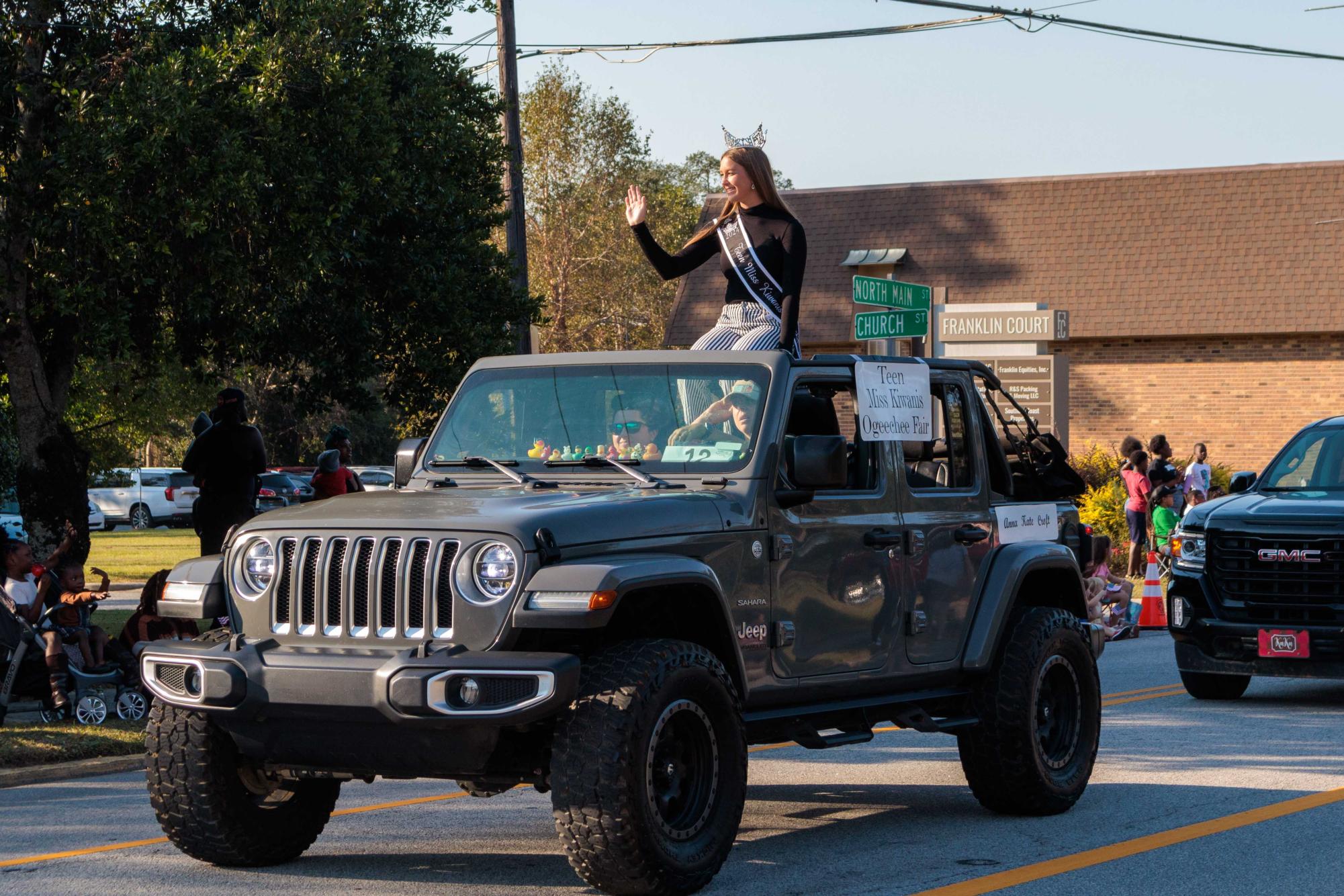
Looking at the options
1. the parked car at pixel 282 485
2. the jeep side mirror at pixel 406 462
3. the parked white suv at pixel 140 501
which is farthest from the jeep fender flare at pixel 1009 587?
the parked white suv at pixel 140 501

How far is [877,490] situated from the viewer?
753cm

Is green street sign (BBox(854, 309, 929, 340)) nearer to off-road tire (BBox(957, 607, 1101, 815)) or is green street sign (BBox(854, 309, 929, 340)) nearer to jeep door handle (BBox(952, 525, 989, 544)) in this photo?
off-road tire (BBox(957, 607, 1101, 815))

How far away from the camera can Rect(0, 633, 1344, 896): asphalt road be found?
21.9 feet

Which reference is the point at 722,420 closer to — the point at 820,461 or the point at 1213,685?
the point at 820,461

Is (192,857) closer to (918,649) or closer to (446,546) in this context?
(446,546)

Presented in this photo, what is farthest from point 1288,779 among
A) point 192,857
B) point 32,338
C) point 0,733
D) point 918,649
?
point 32,338

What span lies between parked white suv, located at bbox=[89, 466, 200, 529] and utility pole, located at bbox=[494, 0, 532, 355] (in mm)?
33412

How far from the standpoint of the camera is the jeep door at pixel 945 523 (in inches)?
300

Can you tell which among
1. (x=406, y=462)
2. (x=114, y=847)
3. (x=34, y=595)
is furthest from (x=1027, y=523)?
(x=34, y=595)

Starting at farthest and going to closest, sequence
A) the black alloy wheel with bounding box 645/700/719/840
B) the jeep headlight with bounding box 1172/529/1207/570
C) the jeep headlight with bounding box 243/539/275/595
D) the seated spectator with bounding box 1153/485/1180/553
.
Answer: the seated spectator with bounding box 1153/485/1180/553 < the jeep headlight with bounding box 1172/529/1207/570 < the jeep headlight with bounding box 243/539/275/595 < the black alloy wheel with bounding box 645/700/719/840

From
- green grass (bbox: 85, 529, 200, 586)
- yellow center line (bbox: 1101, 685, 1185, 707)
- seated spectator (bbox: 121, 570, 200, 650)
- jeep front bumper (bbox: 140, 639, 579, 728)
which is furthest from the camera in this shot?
green grass (bbox: 85, 529, 200, 586)

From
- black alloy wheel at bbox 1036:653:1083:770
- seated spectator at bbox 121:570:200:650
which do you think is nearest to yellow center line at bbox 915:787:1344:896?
black alloy wheel at bbox 1036:653:1083:770

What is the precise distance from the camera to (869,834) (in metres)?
7.65

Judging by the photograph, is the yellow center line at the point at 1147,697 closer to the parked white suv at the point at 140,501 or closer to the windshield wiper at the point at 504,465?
the windshield wiper at the point at 504,465
